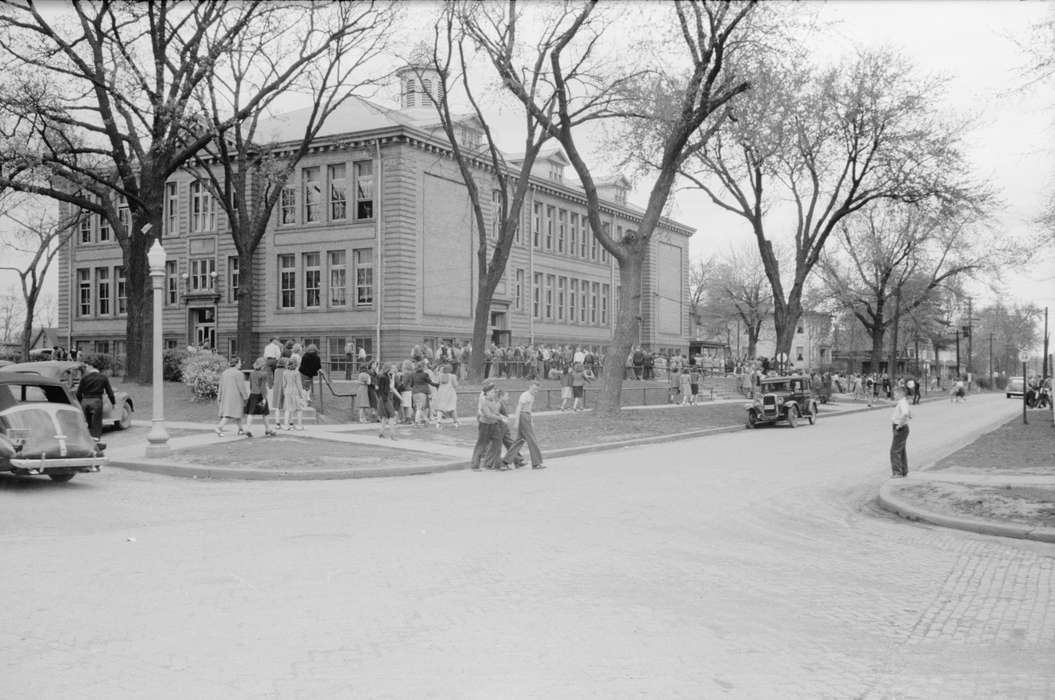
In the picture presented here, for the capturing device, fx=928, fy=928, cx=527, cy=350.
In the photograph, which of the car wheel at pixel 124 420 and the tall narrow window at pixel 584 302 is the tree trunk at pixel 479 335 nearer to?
the car wheel at pixel 124 420

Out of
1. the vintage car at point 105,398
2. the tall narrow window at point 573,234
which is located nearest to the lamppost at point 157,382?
the vintage car at point 105,398

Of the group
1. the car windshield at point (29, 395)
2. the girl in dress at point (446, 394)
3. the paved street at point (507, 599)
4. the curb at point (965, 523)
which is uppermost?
the car windshield at point (29, 395)

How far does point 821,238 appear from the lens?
38531 mm

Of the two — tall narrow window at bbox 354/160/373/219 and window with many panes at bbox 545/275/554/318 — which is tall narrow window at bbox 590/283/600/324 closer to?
window with many panes at bbox 545/275/554/318

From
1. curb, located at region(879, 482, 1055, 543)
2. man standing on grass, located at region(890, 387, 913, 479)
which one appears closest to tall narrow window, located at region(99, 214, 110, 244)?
man standing on grass, located at region(890, 387, 913, 479)

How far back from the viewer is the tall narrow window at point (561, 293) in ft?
182

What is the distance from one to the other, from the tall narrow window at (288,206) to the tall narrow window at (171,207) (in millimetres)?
7526

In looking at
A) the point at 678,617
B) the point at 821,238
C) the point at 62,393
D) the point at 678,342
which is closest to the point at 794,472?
the point at 678,617

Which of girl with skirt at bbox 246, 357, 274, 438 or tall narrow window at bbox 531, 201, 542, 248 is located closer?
girl with skirt at bbox 246, 357, 274, 438

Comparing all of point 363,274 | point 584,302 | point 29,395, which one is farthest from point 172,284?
point 29,395

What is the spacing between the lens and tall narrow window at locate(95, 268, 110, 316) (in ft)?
170

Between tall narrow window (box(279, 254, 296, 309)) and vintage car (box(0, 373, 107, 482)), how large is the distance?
103 feet

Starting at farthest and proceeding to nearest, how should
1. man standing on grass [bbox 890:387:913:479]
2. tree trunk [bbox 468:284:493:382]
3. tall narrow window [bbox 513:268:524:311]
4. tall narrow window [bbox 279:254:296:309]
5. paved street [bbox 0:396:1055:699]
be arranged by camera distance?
tall narrow window [bbox 513:268:524:311], tall narrow window [bbox 279:254:296:309], tree trunk [bbox 468:284:493:382], man standing on grass [bbox 890:387:913:479], paved street [bbox 0:396:1055:699]

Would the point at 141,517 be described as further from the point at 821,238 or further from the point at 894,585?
the point at 821,238
